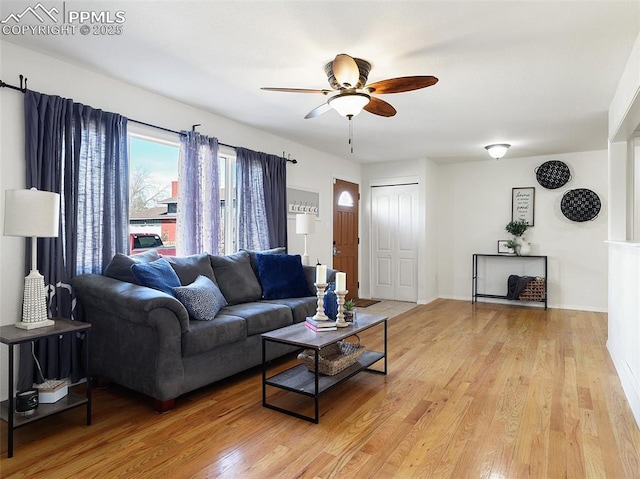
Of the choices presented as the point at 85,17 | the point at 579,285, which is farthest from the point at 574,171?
the point at 85,17

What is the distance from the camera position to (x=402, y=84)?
8.68 feet

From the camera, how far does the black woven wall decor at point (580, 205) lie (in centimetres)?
589

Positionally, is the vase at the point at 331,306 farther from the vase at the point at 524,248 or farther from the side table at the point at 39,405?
the vase at the point at 524,248

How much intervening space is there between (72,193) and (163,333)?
4.28 ft

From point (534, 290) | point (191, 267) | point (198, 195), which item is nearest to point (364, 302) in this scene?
point (534, 290)

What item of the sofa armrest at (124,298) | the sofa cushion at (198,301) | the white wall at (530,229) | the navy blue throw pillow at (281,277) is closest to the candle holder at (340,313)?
the sofa cushion at (198,301)

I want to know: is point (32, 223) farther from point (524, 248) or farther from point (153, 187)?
point (524, 248)

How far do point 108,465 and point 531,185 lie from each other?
652 centimetres

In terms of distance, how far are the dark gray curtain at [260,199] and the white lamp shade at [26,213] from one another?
2.30 meters

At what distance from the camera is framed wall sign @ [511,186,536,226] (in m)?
6.34

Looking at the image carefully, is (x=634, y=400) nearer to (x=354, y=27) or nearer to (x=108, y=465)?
(x=354, y=27)

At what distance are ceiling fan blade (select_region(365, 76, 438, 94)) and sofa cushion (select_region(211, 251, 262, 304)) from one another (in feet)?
6.72

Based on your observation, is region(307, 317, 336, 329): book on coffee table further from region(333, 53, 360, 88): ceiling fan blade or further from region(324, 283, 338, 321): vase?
region(333, 53, 360, 88): ceiling fan blade

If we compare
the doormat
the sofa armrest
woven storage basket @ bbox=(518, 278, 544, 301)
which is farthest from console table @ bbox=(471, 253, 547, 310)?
the sofa armrest
